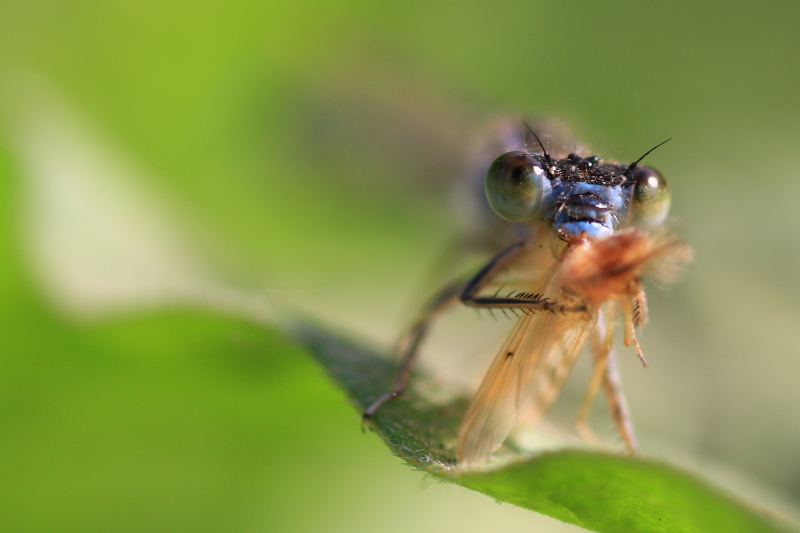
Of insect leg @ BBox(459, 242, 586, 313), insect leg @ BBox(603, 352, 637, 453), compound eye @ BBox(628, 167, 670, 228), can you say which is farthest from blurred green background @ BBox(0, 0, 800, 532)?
insect leg @ BBox(459, 242, 586, 313)

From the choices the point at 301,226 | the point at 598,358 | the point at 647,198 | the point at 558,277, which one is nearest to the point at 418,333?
the point at 598,358

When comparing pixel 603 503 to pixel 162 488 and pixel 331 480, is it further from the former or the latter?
pixel 162 488

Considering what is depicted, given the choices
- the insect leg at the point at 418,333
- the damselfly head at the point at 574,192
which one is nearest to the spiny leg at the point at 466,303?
the insect leg at the point at 418,333

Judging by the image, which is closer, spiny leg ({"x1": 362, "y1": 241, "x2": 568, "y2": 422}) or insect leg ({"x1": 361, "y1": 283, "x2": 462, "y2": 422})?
spiny leg ({"x1": 362, "y1": 241, "x2": 568, "y2": 422})

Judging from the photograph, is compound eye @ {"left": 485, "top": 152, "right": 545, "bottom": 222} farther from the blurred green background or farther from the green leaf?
the green leaf

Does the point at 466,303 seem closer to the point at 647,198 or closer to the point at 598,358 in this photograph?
the point at 598,358

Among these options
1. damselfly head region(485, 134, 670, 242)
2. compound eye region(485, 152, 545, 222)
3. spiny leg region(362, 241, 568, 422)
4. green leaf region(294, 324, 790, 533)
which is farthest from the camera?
compound eye region(485, 152, 545, 222)

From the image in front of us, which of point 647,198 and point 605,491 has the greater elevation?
point 647,198
